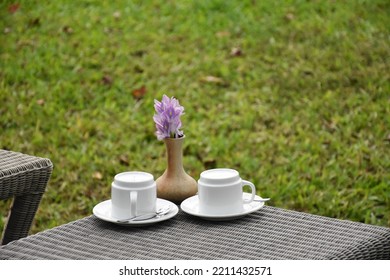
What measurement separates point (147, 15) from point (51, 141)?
167 centimetres

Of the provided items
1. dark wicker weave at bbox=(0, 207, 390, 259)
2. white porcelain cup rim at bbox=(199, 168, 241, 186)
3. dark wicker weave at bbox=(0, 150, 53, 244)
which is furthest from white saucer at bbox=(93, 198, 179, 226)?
dark wicker weave at bbox=(0, 150, 53, 244)

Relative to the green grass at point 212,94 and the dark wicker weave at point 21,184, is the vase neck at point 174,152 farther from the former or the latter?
the green grass at point 212,94

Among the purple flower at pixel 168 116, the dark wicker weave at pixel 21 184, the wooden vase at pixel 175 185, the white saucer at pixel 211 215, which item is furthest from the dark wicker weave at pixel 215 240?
the dark wicker weave at pixel 21 184

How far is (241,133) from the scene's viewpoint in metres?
4.77

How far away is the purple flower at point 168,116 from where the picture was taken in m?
2.54

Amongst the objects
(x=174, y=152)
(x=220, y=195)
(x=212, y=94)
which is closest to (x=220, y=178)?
(x=220, y=195)

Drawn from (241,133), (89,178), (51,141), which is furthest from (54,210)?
(241,133)

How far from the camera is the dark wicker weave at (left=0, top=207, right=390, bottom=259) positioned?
7.34 feet

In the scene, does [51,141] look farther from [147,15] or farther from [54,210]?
[147,15]

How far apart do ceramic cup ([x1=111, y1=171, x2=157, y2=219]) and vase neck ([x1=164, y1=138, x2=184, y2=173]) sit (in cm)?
15

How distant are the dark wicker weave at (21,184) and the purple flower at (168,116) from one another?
0.67 m

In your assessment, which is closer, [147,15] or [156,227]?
[156,227]

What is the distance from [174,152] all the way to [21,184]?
2.33ft

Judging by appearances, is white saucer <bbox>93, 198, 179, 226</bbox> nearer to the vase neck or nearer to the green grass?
the vase neck
